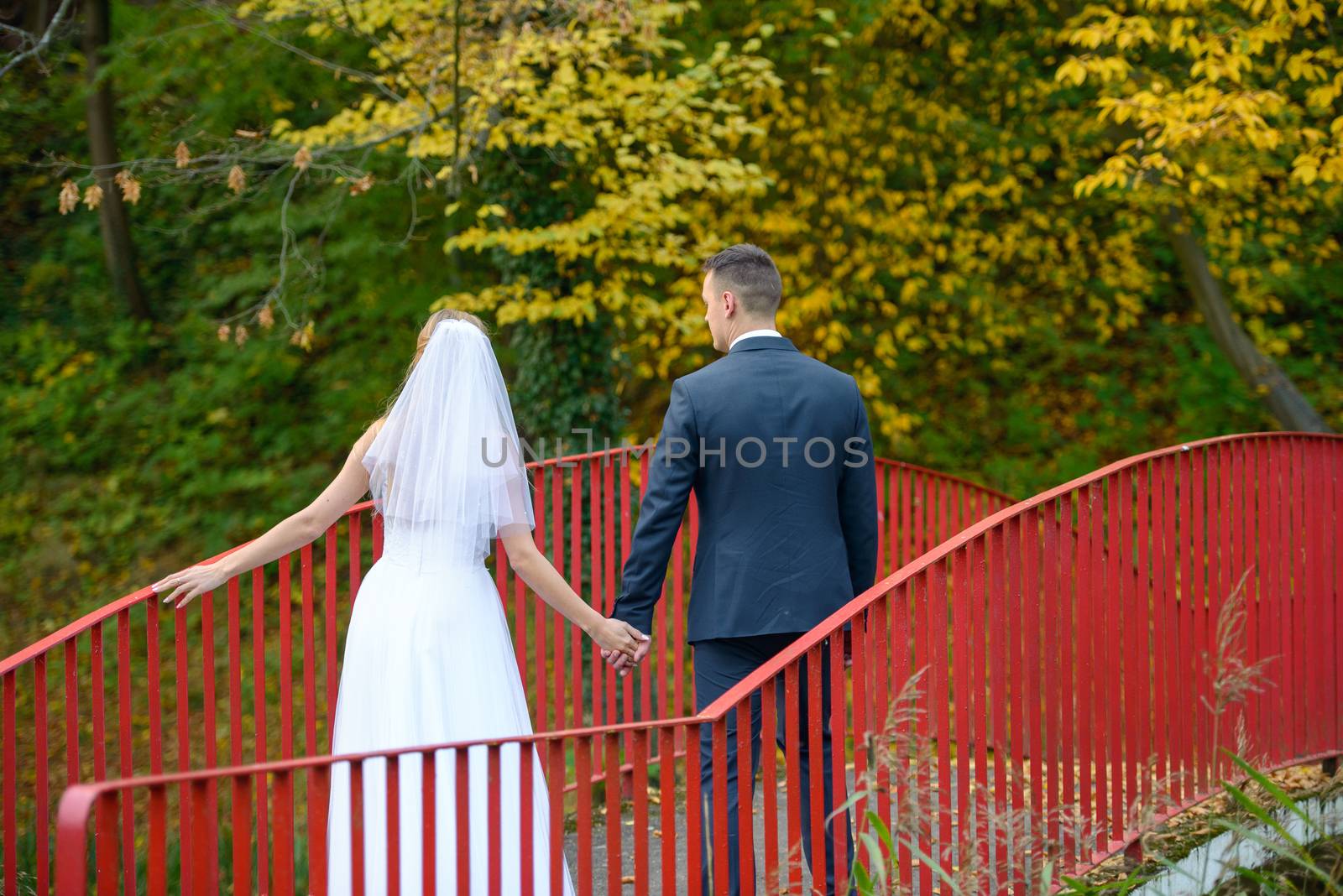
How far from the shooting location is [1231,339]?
10055mm

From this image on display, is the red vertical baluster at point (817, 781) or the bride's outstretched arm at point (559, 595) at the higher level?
the bride's outstretched arm at point (559, 595)

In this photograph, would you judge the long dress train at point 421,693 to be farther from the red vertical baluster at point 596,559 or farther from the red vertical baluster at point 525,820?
the red vertical baluster at point 596,559

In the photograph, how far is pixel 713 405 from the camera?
3.57 meters

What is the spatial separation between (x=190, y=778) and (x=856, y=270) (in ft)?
31.3

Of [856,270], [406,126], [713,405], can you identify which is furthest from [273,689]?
[713,405]

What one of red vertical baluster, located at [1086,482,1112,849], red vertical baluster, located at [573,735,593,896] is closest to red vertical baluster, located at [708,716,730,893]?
red vertical baluster, located at [573,735,593,896]

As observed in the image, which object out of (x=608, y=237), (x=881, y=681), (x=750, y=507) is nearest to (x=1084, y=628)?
(x=881, y=681)

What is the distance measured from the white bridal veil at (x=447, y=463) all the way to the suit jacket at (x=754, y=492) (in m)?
0.45

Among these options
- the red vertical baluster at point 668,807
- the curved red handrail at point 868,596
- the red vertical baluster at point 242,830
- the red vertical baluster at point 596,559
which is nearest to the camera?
the red vertical baluster at point 242,830

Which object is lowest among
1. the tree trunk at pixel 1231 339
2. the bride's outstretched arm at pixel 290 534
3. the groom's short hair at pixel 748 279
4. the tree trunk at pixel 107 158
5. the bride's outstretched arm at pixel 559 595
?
the bride's outstretched arm at pixel 559 595

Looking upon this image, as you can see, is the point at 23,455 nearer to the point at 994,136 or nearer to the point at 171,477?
the point at 171,477

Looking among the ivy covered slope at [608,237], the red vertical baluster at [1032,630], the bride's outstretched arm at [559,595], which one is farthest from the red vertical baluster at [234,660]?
the ivy covered slope at [608,237]

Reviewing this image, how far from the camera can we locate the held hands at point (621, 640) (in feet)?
11.9

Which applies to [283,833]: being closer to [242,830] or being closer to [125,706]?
[242,830]
